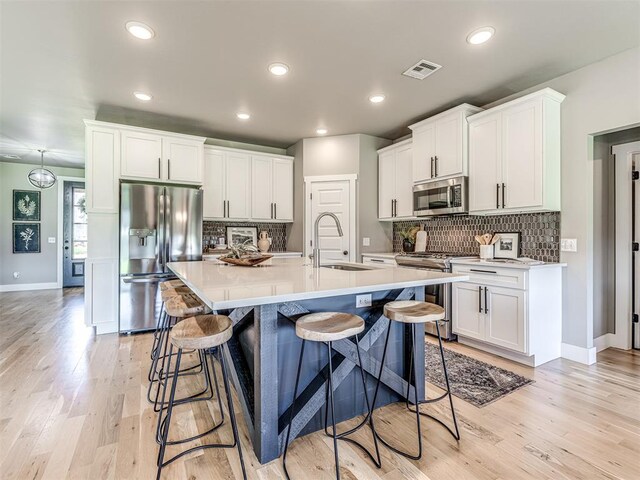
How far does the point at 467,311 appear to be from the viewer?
3.33 meters

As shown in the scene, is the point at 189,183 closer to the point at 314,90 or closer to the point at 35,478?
the point at 314,90

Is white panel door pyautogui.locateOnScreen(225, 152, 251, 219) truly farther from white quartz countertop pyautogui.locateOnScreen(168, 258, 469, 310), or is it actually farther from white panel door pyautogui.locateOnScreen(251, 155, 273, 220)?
white quartz countertop pyautogui.locateOnScreen(168, 258, 469, 310)

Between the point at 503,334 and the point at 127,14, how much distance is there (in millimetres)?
3929

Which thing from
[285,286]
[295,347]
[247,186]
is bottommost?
[295,347]

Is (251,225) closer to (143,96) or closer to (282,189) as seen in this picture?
(282,189)

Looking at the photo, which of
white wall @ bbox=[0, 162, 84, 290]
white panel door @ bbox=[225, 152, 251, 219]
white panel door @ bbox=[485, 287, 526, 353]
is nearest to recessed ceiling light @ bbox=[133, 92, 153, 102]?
white panel door @ bbox=[225, 152, 251, 219]

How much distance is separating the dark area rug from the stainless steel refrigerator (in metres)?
3.11

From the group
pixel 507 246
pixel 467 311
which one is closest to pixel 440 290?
pixel 467 311

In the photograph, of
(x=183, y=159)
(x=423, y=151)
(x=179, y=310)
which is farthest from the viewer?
(x=183, y=159)

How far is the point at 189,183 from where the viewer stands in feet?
14.4

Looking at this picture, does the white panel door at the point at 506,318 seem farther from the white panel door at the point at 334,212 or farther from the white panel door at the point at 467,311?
the white panel door at the point at 334,212

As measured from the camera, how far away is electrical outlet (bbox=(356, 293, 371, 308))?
2049 mm

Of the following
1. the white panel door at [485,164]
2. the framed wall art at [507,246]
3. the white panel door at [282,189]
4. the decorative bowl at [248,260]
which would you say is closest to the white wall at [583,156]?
the framed wall art at [507,246]

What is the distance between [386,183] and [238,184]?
7.22 feet
